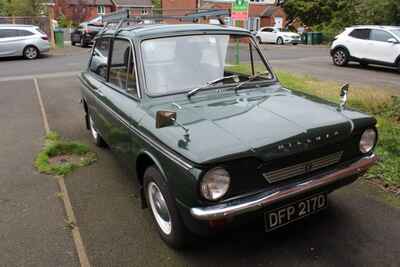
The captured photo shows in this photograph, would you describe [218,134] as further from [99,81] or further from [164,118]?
[99,81]

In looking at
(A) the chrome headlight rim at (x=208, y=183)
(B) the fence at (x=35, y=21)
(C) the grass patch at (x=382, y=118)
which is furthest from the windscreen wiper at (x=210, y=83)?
(B) the fence at (x=35, y=21)

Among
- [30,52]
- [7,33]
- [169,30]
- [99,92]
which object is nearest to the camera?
[169,30]

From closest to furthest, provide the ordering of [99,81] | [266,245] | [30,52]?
[266,245], [99,81], [30,52]

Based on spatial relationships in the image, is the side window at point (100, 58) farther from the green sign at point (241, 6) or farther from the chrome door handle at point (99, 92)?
the green sign at point (241, 6)

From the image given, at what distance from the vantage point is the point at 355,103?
739cm

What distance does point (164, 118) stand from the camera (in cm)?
277

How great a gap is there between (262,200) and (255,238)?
829 millimetres

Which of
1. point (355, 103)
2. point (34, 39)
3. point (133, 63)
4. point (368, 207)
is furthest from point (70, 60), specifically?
point (368, 207)

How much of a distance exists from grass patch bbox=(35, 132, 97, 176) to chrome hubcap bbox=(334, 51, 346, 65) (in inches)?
498

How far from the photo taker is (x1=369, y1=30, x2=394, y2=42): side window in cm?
1386

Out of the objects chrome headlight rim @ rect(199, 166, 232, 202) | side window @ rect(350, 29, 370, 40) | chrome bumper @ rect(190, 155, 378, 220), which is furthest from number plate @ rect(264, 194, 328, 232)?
side window @ rect(350, 29, 370, 40)

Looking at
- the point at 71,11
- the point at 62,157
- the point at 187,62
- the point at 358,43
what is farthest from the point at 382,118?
the point at 71,11

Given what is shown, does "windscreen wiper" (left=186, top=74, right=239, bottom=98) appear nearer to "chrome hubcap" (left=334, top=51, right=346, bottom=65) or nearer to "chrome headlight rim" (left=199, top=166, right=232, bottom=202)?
"chrome headlight rim" (left=199, top=166, right=232, bottom=202)

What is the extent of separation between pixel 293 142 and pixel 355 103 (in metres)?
5.34
